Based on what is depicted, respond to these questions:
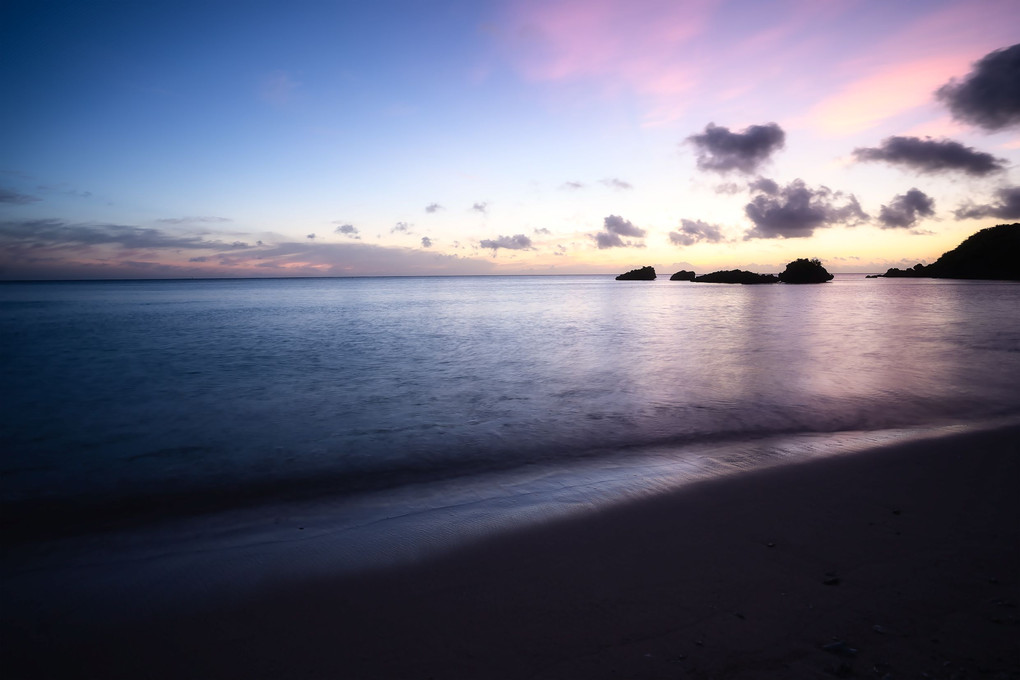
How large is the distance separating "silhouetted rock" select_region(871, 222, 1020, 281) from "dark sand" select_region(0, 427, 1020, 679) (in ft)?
460

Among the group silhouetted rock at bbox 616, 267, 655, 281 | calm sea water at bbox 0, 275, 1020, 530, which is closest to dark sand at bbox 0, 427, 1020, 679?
calm sea water at bbox 0, 275, 1020, 530

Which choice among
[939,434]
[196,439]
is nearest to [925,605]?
[939,434]

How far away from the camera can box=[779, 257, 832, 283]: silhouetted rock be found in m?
116

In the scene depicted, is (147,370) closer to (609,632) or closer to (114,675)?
(114,675)

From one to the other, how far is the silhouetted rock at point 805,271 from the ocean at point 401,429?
108 metres

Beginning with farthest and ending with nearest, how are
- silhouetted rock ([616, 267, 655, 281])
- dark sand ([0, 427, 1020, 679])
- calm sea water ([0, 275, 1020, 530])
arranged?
1. silhouetted rock ([616, 267, 655, 281])
2. calm sea water ([0, 275, 1020, 530])
3. dark sand ([0, 427, 1020, 679])

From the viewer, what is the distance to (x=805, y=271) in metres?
117

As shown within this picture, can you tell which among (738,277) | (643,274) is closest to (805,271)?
(738,277)

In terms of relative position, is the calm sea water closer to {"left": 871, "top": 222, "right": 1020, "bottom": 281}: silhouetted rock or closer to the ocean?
the ocean

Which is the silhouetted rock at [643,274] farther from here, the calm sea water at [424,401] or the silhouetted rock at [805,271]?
the calm sea water at [424,401]

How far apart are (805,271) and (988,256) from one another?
37.1 m

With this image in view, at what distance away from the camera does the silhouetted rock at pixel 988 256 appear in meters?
103

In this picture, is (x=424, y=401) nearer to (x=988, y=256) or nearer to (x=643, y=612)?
(x=643, y=612)

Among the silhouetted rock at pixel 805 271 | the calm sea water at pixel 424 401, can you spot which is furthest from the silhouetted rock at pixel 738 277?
the calm sea water at pixel 424 401
